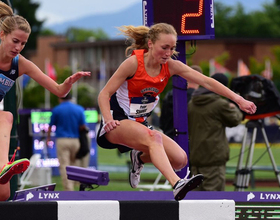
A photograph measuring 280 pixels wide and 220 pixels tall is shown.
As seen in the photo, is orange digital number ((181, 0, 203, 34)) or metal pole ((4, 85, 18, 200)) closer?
orange digital number ((181, 0, 203, 34))

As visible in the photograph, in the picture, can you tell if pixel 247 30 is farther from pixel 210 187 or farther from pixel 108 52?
pixel 210 187

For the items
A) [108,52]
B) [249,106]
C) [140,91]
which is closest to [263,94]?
[249,106]

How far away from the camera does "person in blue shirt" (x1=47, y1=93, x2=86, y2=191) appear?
1504 centimetres

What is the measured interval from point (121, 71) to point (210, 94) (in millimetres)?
4186

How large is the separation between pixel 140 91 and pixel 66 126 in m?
8.30

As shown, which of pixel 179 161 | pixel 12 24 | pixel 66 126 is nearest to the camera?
pixel 12 24

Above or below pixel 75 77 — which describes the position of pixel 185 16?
above

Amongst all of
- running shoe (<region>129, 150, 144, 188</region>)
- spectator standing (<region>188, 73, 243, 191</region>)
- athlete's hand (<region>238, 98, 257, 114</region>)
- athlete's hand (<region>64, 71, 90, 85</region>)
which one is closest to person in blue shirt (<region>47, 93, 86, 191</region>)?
spectator standing (<region>188, 73, 243, 191</region>)

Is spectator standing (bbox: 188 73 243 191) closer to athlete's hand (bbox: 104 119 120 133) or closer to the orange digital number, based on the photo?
the orange digital number

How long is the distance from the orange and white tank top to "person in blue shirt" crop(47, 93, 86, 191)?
7.82 metres

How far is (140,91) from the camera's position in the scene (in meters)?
7.05

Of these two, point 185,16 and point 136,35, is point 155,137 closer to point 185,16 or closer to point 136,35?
point 136,35

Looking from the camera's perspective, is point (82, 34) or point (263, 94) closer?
point (263, 94)

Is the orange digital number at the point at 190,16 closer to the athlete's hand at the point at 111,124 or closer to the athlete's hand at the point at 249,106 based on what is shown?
the athlete's hand at the point at 249,106
